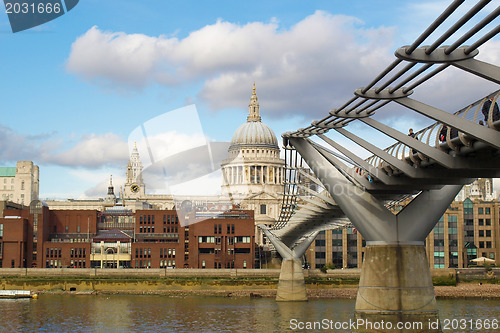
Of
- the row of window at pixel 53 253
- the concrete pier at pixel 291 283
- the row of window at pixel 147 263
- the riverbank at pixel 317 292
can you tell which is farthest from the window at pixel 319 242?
the row of window at pixel 53 253

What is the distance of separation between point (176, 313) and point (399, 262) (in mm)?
32564

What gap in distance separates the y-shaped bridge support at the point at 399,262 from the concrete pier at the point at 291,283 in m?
42.6

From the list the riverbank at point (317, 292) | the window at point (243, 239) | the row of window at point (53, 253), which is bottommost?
the riverbank at point (317, 292)

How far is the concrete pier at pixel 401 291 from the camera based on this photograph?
32250 mm

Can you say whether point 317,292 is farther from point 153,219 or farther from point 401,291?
point 401,291

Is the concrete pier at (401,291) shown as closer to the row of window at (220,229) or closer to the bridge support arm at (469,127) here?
the bridge support arm at (469,127)

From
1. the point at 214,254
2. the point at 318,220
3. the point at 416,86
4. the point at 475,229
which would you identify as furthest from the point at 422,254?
the point at 475,229

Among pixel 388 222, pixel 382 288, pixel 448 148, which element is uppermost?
pixel 448 148

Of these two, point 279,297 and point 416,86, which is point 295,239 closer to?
point 279,297

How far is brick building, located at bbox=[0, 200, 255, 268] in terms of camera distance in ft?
323

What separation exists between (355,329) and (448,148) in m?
12.2

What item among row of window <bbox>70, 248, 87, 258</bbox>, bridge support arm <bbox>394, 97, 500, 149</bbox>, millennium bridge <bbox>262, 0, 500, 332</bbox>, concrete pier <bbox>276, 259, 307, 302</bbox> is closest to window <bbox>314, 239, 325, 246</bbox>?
concrete pier <bbox>276, 259, 307, 302</bbox>

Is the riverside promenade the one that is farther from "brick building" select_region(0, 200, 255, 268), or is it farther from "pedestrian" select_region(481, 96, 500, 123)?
"pedestrian" select_region(481, 96, 500, 123)

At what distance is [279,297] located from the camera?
76.4 metres
